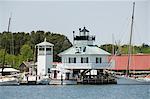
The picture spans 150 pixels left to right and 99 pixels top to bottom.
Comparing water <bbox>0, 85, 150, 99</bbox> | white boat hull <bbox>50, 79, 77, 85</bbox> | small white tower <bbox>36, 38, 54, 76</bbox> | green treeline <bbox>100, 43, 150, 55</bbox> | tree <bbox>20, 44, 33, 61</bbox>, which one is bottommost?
water <bbox>0, 85, 150, 99</bbox>

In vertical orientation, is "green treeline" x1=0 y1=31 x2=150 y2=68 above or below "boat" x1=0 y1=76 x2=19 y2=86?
above

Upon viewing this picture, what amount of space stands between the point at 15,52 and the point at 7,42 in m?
4.65

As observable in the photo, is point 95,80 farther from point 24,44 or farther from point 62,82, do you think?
point 24,44

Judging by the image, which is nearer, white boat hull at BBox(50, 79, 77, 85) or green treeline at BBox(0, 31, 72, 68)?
white boat hull at BBox(50, 79, 77, 85)

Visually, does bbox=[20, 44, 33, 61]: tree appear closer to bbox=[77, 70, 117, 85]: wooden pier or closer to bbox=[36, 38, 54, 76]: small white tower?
bbox=[36, 38, 54, 76]: small white tower

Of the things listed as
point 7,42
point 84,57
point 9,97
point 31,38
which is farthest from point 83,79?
point 31,38

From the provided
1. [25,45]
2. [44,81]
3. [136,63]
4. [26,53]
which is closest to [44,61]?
[44,81]

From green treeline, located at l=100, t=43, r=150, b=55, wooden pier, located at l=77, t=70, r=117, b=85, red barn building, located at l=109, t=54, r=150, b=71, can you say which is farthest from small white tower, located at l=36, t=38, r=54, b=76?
green treeline, located at l=100, t=43, r=150, b=55

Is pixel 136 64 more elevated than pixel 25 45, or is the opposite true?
pixel 25 45

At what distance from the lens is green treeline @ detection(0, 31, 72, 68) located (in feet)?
352

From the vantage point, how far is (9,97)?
51750 mm

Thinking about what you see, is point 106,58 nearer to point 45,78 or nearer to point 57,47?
point 45,78

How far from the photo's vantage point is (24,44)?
413 ft

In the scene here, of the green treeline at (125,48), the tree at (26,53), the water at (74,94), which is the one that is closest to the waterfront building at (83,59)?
the water at (74,94)
